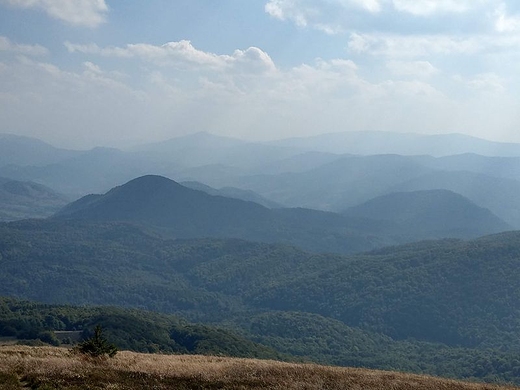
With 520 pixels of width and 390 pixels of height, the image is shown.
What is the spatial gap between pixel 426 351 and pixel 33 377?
601 feet

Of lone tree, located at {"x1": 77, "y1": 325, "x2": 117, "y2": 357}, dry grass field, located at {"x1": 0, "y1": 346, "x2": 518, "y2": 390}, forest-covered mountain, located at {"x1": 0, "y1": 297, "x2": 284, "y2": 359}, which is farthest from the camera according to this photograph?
forest-covered mountain, located at {"x1": 0, "y1": 297, "x2": 284, "y2": 359}

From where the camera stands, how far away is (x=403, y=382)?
30797 millimetres

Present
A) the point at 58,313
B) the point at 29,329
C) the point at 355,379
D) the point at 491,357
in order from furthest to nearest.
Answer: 1. the point at 491,357
2. the point at 58,313
3. the point at 29,329
4. the point at 355,379

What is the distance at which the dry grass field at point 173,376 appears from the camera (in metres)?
25.9

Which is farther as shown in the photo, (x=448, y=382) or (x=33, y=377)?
(x=448, y=382)

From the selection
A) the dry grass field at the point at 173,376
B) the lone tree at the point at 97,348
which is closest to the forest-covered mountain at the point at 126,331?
the lone tree at the point at 97,348

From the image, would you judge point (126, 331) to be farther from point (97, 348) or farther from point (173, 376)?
point (173, 376)

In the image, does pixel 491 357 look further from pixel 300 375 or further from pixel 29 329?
pixel 300 375

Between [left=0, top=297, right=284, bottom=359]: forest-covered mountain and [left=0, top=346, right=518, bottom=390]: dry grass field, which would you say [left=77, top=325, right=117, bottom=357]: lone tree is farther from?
[left=0, top=297, right=284, bottom=359]: forest-covered mountain

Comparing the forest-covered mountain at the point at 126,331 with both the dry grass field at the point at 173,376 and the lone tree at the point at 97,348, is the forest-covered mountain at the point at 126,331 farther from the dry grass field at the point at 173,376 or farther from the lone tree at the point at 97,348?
the dry grass field at the point at 173,376

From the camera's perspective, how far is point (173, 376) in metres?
28.2

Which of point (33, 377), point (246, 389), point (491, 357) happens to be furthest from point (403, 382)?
point (491, 357)

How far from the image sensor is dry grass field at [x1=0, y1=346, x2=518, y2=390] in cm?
2589

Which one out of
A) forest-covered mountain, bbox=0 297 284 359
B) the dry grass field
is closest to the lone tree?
the dry grass field
